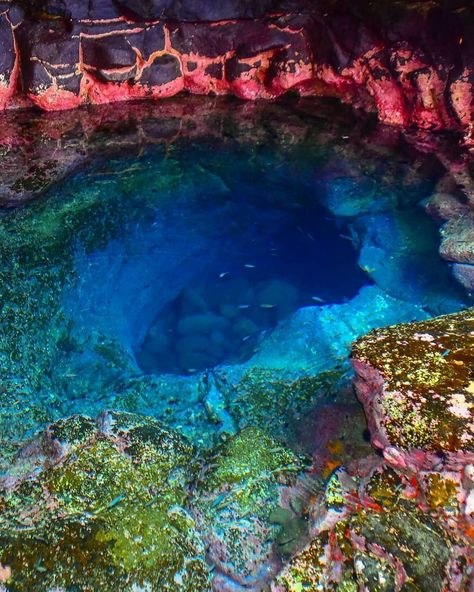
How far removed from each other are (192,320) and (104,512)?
348 cm

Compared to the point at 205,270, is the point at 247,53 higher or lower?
higher

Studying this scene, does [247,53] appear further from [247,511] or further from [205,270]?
[247,511]

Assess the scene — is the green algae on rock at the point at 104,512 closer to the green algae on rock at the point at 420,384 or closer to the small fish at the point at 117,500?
the small fish at the point at 117,500

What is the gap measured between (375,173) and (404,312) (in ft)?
9.57

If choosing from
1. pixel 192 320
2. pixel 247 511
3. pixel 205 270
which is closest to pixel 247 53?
pixel 205 270

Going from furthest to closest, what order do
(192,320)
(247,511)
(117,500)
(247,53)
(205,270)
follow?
(247,53) < (205,270) < (192,320) < (247,511) < (117,500)

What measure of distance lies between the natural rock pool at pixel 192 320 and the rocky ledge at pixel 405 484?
0.41 ft

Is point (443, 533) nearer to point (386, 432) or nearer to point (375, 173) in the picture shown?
point (386, 432)

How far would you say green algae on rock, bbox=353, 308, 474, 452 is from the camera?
8.52ft

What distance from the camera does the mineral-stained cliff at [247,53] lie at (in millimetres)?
7762

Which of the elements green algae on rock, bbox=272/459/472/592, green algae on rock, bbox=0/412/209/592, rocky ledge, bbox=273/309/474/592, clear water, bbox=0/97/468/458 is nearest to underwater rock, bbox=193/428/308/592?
green algae on rock, bbox=0/412/209/592

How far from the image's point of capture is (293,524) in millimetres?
2875

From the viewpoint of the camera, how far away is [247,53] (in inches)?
356

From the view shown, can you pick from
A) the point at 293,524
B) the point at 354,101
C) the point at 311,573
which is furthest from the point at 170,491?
the point at 354,101
